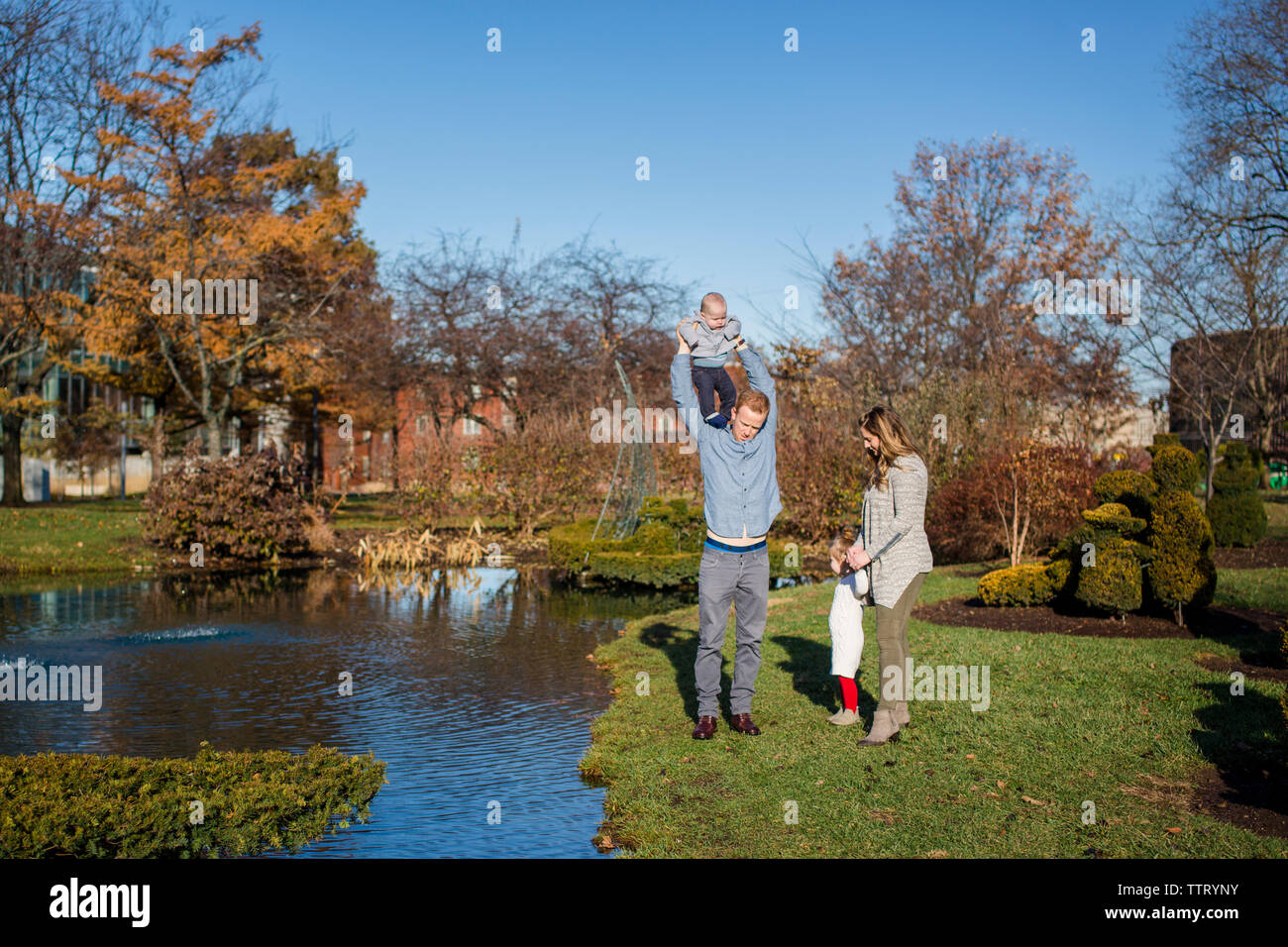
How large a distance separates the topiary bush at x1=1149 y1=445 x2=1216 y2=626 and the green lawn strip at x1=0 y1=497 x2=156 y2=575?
15.7 m

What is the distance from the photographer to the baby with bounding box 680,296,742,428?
6.00 metres

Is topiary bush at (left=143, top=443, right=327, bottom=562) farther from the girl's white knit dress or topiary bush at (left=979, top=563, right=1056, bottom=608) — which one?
the girl's white knit dress

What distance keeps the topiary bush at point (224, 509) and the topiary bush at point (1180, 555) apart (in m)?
14.3

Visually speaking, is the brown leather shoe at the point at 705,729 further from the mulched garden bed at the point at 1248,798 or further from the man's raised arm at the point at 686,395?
the mulched garden bed at the point at 1248,798

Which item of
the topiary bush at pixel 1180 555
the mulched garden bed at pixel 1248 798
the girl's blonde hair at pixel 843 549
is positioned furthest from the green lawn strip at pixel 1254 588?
the girl's blonde hair at pixel 843 549

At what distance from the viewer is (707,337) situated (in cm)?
607

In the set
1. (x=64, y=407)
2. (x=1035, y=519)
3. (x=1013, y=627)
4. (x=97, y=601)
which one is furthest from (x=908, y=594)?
(x=64, y=407)

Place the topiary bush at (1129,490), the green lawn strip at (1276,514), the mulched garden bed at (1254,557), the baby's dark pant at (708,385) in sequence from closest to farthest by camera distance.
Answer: the baby's dark pant at (708,385) → the topiary bush at (1129,490) → the mulched garden bed at (1254,557) → the green lawn strip at (1276,514)

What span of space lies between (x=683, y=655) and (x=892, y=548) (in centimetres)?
380

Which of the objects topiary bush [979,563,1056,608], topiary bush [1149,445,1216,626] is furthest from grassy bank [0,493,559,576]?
topiary bush [1149,445,1216,626]

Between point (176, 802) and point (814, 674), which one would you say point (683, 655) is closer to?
point (814, 674)

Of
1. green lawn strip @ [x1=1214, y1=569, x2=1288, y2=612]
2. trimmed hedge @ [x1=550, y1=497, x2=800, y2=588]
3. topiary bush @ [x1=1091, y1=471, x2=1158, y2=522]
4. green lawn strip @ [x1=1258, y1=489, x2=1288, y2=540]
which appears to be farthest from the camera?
green lawn strip @ [x1=1258, y1=489, x2=1288, y2=540]

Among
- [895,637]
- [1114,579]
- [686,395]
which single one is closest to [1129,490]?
[1114,579]

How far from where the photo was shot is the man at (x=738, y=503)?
6250mm
